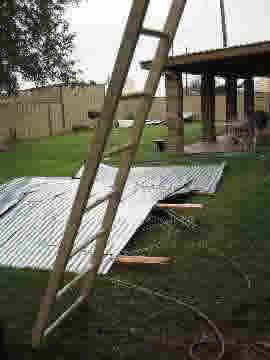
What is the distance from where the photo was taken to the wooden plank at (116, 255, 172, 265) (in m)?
4.48

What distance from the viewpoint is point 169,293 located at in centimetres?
387

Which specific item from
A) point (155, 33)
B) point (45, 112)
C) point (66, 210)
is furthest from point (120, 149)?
point (45, 112)

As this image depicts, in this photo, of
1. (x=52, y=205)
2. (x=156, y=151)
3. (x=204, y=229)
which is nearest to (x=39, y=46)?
(x=156, y=151)

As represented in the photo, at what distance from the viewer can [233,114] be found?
18641 millimetres

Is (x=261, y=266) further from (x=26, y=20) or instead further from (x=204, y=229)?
(x=26, y=20)

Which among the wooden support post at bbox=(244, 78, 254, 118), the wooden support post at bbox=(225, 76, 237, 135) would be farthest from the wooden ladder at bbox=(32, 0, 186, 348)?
the wooden support post at bbox=(244, 78, 254, 118)

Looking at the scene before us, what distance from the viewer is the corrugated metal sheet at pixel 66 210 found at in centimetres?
480

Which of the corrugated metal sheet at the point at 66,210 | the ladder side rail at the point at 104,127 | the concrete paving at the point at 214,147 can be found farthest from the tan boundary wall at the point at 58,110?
the ladder side rail at the point at 104,127

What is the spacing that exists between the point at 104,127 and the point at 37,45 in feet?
44.9

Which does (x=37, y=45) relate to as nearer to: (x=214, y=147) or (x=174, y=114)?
(x=174, y=114)

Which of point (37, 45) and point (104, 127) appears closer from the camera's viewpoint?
point (104, 127)

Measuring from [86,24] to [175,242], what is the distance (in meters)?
13.0

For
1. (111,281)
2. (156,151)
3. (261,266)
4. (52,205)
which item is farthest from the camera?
(156,151)

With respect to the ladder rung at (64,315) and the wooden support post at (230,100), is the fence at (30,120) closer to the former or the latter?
the wooden support post at (230,100)
